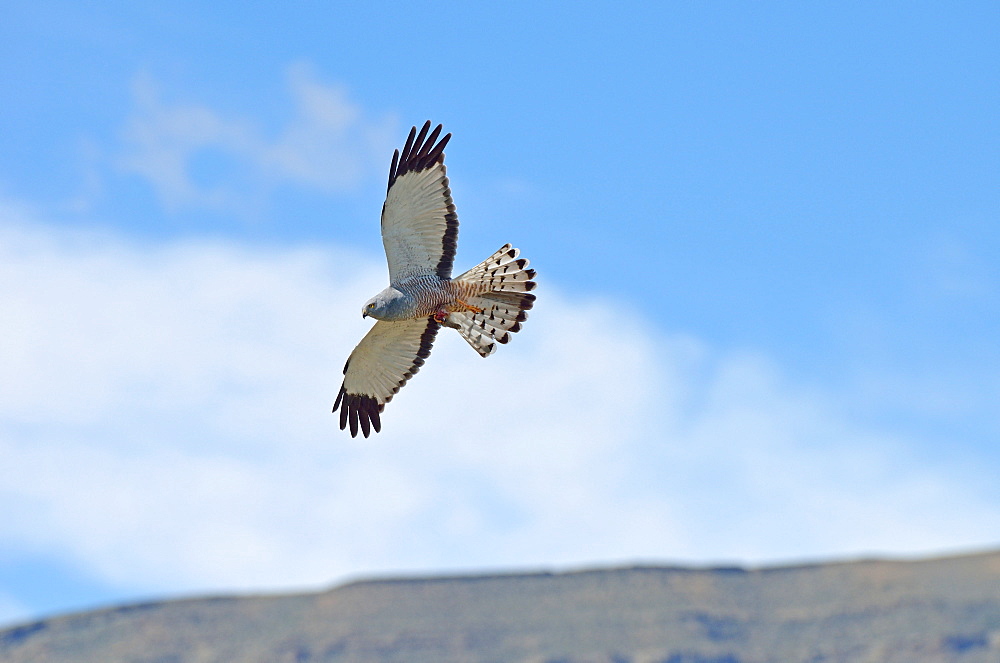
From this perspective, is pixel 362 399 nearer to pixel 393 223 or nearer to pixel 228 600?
pixel 393 223

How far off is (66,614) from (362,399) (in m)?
145

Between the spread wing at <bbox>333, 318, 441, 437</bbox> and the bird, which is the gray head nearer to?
the bird

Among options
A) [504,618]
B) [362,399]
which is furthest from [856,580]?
[362,399]

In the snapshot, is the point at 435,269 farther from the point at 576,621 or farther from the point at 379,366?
the point at 576,621

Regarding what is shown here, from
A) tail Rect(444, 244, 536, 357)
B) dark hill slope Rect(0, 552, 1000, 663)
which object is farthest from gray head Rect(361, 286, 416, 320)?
dark hill slope Rect(0, 552, 1000, 663)

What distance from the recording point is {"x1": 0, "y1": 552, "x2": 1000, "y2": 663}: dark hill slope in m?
151

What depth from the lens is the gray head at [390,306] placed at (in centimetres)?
1956

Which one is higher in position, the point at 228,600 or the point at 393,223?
the point at 228,600

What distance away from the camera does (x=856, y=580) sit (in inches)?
6348

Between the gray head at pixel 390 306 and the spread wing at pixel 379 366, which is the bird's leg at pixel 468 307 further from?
the spread wing at pixel 379 366

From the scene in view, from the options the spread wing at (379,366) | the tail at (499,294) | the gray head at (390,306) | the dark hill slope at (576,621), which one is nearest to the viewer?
the gray head at (390,306)

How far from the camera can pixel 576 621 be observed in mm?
155250

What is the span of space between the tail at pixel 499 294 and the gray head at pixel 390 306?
2.65 ft

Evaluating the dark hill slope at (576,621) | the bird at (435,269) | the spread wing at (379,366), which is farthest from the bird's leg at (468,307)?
the dark hill slope at (576,621)
